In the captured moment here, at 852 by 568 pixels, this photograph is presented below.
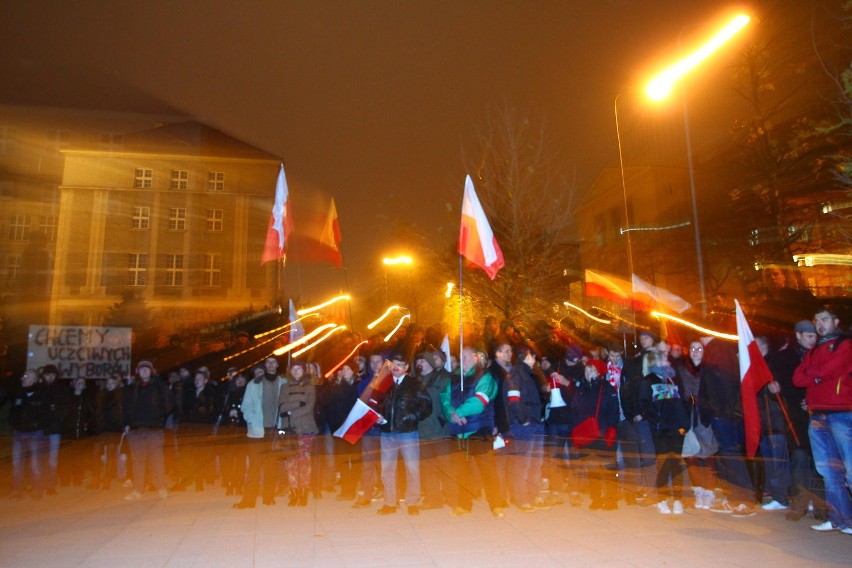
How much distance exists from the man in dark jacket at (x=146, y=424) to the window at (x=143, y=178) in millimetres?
38660

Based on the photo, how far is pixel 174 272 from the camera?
4244cm

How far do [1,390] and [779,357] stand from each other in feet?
39.3

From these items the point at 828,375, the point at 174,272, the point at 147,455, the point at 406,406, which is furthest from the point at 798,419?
the point at 174,272

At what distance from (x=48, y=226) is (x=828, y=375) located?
4767cm

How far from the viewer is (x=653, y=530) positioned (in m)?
5.98

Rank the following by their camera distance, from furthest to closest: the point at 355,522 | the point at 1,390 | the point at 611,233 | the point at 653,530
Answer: the point at 611,233 → the point at 1,390 → the point at 355,522 → the point at 653,530

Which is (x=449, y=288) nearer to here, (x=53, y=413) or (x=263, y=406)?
(x=263, y=406)

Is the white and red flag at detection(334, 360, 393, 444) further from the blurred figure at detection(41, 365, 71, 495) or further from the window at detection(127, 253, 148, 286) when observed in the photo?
the window at detection(127, 253, 148, 286)

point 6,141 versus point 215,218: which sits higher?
point 6,141

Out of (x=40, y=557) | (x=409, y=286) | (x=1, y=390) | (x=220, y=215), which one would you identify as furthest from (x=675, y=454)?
(x=220, y=215)

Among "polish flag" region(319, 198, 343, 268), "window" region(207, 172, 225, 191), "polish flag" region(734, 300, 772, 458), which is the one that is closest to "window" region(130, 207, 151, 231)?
"window" region(207, 172, 225, 191)

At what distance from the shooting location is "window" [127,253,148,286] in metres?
42.3

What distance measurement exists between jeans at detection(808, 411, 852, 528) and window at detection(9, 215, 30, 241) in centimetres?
4854

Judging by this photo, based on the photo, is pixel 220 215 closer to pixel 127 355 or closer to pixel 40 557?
pixel 127 355
